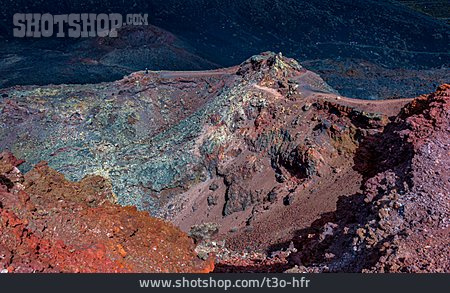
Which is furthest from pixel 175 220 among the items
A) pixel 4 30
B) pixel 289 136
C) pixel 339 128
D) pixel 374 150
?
pixel 4 30

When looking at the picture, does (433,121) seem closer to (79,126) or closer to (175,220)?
(175,220)

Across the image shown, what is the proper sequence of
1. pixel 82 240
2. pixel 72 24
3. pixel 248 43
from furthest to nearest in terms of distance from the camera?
pixel 72 24
pixel 248 43
pixel 82 240

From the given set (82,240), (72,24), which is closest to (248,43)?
(72,24)

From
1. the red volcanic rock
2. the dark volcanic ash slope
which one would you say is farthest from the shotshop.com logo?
the red volcanic rock

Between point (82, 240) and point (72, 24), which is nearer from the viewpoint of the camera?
point (82, 240)

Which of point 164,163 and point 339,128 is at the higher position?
point 339,128

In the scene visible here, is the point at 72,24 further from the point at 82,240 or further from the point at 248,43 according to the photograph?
the point at 82,240
